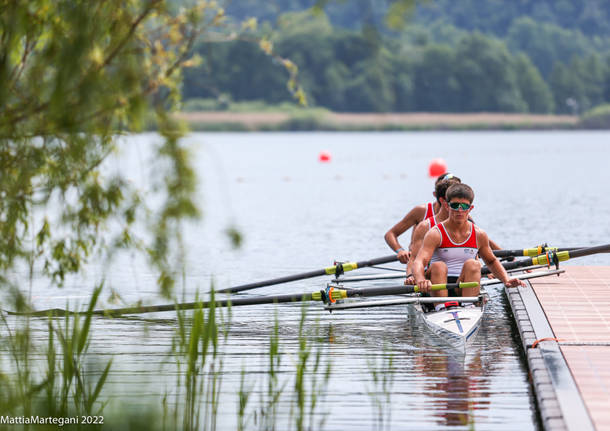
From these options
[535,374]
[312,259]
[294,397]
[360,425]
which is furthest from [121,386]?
[312,259]

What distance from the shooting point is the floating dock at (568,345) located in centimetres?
593

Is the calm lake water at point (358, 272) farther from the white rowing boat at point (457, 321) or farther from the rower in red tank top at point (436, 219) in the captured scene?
the rower in red tank top at point (436, 219)

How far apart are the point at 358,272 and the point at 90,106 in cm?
1065

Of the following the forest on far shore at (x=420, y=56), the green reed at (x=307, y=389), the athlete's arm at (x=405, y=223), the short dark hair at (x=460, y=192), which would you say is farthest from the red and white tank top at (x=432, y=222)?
the green reed at (x=307, y=389)

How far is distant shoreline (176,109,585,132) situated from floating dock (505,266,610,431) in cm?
7137

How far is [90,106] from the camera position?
15.0 ft

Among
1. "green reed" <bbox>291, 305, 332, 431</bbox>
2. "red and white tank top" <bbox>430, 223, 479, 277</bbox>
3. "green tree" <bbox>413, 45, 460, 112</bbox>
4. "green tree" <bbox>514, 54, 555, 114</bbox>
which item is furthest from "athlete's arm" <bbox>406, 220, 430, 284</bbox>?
"green tree" <bbox>514, 54, 555, 114</bbox>

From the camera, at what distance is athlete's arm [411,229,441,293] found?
8.55m

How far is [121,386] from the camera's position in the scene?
23.2ft

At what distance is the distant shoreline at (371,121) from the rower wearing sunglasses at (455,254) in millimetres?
72624

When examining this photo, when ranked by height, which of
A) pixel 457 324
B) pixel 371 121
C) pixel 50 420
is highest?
pixel 371 121

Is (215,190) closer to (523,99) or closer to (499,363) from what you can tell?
(499,363)

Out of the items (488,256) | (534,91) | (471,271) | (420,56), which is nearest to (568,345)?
(471,271)

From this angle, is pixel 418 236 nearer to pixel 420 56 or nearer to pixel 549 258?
pixel 549 258
